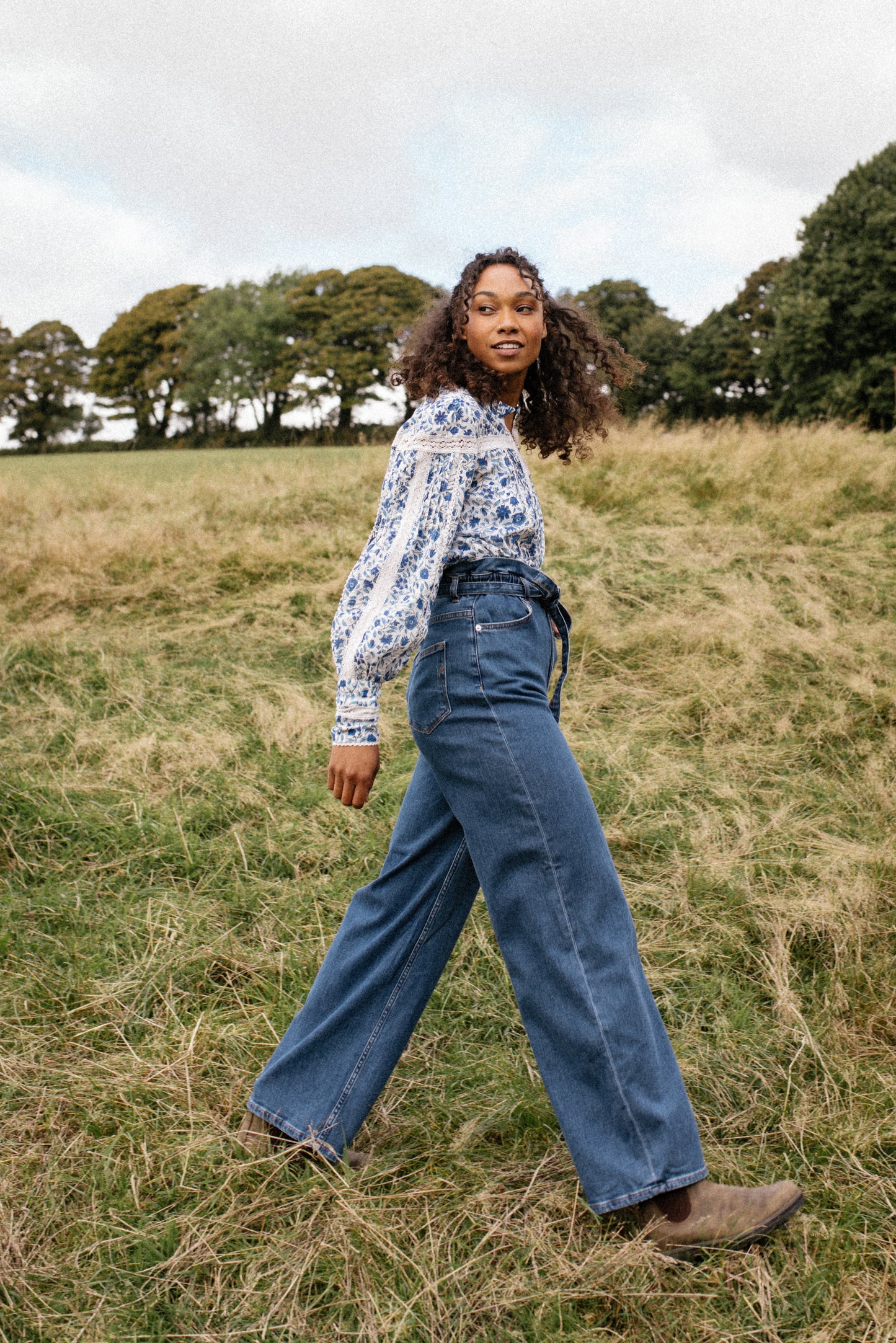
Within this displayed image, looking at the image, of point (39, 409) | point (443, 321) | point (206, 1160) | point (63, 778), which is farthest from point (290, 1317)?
point (39, 409)

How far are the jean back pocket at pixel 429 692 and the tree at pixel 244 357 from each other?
51.1m

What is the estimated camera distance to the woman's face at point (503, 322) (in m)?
1.83

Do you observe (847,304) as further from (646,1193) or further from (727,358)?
(646,1193)

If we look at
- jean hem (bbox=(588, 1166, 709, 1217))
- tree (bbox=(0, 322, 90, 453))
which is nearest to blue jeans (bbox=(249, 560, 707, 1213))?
jean hem (bbox=(588, 1166, 709, 1217))

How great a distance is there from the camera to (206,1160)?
1.97 metres

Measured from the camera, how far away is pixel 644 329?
40.1m

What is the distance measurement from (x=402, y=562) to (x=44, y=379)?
6238cm

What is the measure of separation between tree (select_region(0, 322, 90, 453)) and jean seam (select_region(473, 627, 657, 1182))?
5754 centimetres

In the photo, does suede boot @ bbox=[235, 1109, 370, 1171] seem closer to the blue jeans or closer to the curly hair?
the blue jeans

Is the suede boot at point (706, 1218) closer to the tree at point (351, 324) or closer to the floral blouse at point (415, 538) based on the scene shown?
the floral blouse at point (415, 538)

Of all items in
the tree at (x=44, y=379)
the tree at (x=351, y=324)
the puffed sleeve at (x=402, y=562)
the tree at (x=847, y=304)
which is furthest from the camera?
the tree at (x=44, y=379)

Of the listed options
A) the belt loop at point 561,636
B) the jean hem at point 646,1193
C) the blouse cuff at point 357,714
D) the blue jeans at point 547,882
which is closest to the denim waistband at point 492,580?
the blue jeans at point 547,882

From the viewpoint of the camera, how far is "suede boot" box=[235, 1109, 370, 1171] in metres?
1.94

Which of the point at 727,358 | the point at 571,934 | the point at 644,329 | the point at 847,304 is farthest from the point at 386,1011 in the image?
the point at 644,329
